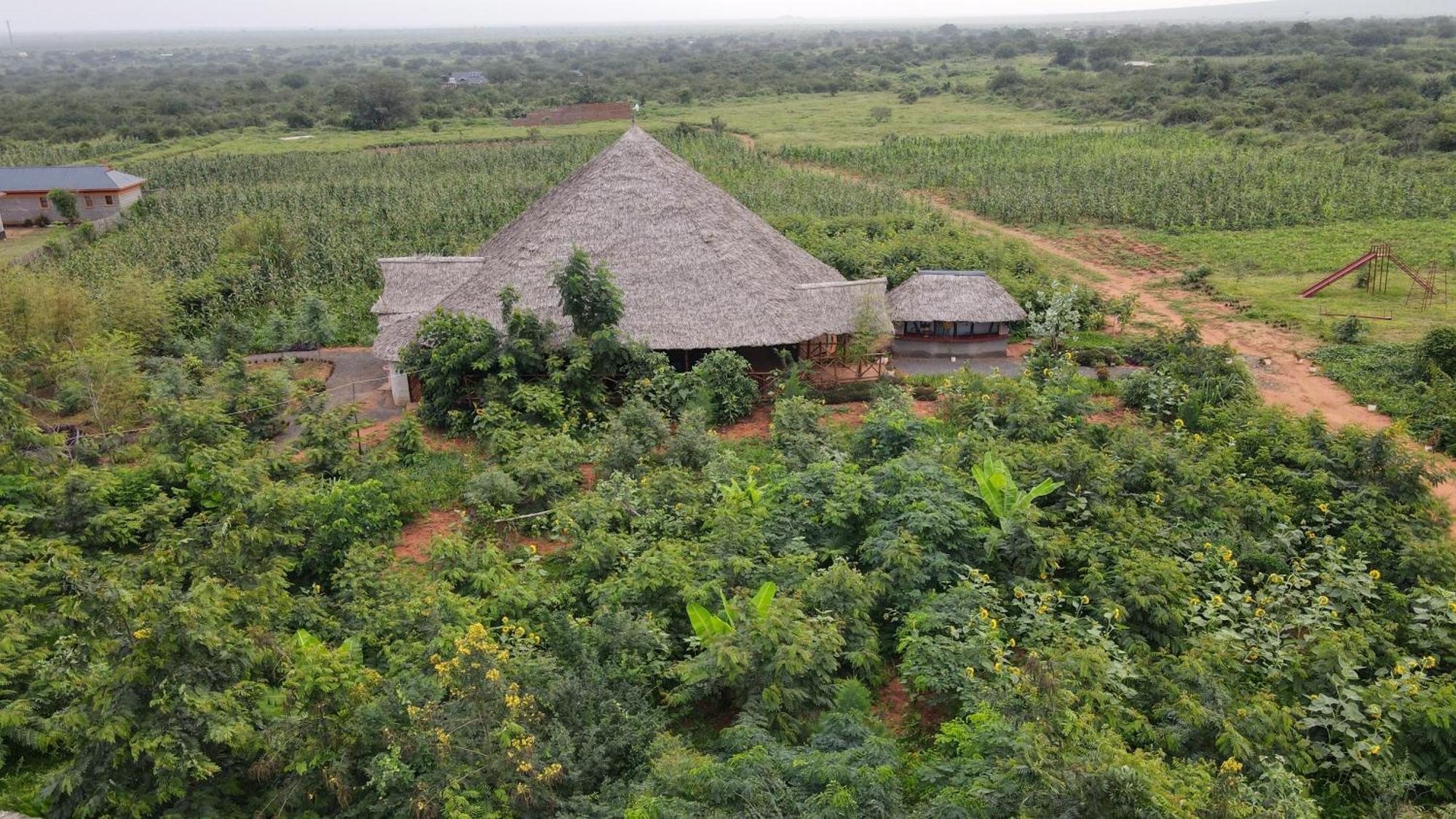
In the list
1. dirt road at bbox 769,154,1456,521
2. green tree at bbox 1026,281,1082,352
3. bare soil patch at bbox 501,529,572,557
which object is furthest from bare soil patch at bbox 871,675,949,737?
green tree at bbox 1026,281,1082,352

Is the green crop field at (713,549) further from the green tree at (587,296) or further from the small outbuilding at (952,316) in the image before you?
the small outbuilding at (952,316)

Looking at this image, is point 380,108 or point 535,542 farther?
point 380,108

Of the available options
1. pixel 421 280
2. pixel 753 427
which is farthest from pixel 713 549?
pixel 421 280

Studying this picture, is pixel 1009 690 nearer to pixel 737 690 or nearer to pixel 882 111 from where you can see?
pixel 737 690

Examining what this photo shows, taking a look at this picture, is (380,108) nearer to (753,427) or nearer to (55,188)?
(55,188)

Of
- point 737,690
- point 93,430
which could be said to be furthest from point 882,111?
point 737,690

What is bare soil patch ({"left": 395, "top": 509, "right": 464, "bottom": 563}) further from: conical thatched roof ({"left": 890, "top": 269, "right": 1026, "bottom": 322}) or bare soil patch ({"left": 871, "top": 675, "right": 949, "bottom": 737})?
conical thatched roof ({"left": 890, "top": 269, "right": 1026, "bottom": 322})
